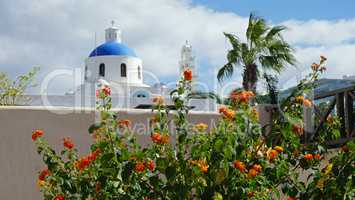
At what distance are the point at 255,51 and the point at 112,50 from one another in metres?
26.3

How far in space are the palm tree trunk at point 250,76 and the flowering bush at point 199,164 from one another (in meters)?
9.62

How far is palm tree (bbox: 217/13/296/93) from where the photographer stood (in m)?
14.5

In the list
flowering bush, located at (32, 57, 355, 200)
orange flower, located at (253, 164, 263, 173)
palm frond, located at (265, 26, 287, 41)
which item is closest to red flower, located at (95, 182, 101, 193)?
flowering bush, located at (32, 57, 355, 200)

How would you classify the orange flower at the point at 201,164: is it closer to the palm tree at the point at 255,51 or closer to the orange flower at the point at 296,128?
the orange flower at the point at 296,128

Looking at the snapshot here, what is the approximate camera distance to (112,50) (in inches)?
Result: 1581

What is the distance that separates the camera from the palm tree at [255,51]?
571 inches

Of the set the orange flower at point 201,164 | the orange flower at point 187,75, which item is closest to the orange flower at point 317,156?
the orange flower at point 201,164

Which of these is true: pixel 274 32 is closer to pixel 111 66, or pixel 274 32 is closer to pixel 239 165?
pixel 239 165

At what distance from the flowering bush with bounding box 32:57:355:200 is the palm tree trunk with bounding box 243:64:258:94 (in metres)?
9.62

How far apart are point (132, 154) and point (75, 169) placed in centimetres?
81

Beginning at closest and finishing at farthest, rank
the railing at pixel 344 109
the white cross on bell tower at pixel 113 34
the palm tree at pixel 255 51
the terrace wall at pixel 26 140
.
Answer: the terrace wall at pixel 26 140
the railing at pixel 344 109
the palm tree at pixel 255 51
the white cross on bell tower at pixel 113 34

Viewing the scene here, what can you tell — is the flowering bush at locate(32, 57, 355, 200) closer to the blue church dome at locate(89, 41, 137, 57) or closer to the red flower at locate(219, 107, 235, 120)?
the red flower at locate(219, 107, 235, 120)

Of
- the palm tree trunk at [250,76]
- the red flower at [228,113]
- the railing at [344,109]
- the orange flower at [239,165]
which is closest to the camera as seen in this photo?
the orange flower at [239,165]

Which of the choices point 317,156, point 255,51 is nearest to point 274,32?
point 255,51
